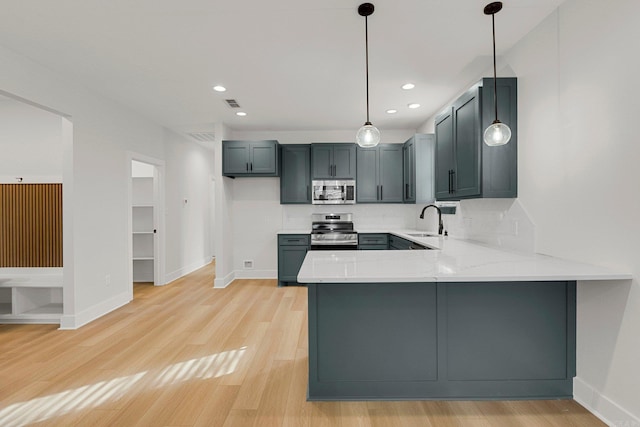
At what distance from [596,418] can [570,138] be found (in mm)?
1741

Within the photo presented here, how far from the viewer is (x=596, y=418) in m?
1.85

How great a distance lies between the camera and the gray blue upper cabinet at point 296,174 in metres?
5.38

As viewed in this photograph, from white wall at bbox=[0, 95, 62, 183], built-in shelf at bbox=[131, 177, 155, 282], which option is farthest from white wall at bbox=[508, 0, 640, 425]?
built-in shelf at bbox=[131, 177, 155, 282]

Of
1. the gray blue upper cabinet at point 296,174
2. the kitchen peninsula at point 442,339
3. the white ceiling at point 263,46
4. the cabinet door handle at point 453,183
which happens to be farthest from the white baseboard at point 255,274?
the kitchen peninsula at point 442,339

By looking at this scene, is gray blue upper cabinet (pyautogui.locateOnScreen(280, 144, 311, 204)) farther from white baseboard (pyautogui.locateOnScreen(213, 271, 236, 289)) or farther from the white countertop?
the white countertop

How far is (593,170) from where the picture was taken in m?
1.92

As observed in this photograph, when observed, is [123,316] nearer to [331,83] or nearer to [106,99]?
Result: [106,99]

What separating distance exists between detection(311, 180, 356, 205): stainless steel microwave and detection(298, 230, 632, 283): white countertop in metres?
2.86

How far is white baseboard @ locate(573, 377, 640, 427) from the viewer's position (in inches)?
67.1

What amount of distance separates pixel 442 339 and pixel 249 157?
13.5 feet

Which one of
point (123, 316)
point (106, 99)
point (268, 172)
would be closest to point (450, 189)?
point (268, 172)

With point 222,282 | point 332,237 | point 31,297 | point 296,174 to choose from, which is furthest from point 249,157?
point 31,297

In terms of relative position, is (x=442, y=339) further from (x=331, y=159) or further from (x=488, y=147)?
(x=331, y=159)

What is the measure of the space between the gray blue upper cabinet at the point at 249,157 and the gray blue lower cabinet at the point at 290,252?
3.77 ft
